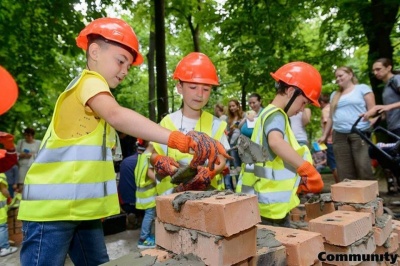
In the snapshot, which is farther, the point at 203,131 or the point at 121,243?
the point at 121,243

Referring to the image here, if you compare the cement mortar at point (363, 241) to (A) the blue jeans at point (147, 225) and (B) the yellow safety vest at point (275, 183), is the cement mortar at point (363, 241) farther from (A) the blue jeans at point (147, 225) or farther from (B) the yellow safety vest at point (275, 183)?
(A) the blue jeans at point (147, 225)

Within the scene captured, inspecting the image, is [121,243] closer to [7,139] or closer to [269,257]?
[7,139]

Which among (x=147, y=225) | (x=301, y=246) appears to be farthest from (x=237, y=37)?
(x=301, y=246)

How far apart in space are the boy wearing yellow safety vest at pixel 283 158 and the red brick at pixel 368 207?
0.47 metres

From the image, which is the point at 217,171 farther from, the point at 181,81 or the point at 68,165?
the point at 68,165

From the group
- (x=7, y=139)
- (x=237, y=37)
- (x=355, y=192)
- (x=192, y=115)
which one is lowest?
(x=355, y=192)

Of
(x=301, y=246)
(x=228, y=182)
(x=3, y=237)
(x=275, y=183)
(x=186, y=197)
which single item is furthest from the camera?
(x=228, y=182)

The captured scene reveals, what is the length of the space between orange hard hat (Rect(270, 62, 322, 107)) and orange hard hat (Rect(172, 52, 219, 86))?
0.57 m

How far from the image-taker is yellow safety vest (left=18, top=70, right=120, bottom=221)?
1.80m

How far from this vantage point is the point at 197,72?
120 inches

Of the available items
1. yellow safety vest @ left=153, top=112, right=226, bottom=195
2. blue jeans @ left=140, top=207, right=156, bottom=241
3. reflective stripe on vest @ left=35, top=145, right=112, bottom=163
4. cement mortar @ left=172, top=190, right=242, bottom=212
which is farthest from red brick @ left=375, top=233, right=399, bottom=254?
blue jeans @ left=140, top=207, right=156, bottom=241

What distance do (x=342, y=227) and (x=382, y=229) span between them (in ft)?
2.32

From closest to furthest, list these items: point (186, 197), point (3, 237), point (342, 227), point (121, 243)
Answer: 1. point (186, 197)
2. point (342, 227)
3. point (3, 237)
4. point (121, 243)

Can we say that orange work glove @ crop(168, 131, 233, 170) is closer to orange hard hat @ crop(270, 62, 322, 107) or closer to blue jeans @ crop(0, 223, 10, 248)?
orange hard hat @ crop(270, 62, 322, 107)
